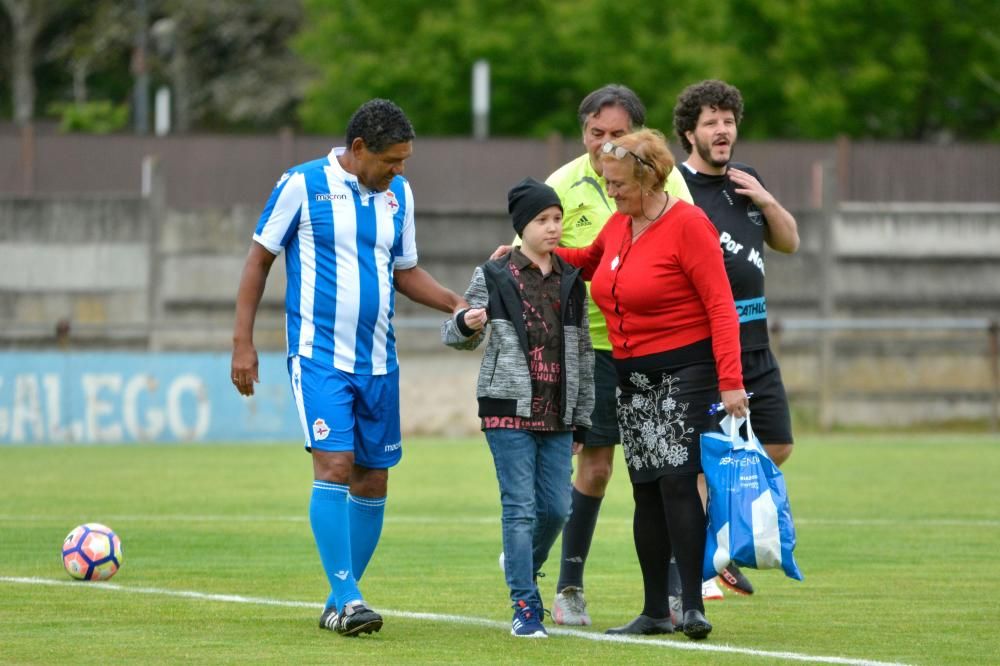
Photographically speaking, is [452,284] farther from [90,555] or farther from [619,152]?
[619,152]

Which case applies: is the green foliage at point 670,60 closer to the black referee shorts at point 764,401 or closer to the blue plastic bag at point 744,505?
the black referee shorts at point 764,401

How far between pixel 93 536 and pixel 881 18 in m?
27.9

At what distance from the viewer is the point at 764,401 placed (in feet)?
27.9

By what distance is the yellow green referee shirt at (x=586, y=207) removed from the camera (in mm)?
8141

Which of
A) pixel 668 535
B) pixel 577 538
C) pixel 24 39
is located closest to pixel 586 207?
pixel 577 538

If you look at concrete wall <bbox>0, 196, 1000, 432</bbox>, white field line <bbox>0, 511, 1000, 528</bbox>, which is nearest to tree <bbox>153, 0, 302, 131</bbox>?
concrete wall <bbox>0, 196, 1000, 432</bbox>

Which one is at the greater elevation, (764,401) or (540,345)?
(540,345)

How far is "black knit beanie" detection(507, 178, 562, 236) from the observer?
A: 24.5ft

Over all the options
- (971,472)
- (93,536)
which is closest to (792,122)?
(971,472)

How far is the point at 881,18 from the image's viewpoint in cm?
3422

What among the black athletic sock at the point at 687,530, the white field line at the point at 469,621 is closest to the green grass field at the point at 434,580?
the white field line at the point at 469,621

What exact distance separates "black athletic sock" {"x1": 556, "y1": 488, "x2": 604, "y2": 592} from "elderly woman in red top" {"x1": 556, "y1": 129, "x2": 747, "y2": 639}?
23.8 inches

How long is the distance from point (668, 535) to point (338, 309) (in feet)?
5.52

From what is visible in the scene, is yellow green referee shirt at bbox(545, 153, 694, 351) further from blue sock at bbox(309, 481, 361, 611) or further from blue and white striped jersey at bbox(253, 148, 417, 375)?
blue sock at bbox(309, 481, 361, 611)
